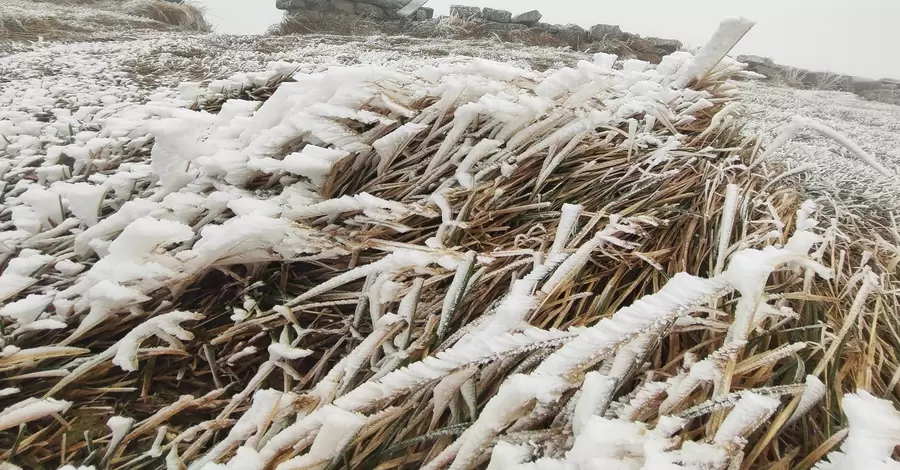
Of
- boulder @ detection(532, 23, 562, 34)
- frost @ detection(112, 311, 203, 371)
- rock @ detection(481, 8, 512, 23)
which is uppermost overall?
rock @ detection(481, 8, 512, 23)

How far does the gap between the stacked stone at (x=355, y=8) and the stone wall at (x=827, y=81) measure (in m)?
4.39

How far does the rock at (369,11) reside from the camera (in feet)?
21.7

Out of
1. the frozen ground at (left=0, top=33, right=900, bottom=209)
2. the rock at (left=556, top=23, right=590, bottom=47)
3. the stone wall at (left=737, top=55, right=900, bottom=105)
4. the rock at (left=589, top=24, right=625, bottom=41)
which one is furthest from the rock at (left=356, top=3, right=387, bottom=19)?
the stone wall at (left=737, top=55, right=900, bottom=105)

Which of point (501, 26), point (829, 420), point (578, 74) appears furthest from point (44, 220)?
point (501, 26)

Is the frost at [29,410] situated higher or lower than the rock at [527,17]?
lower

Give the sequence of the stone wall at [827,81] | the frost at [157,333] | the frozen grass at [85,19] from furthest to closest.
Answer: the stone wall at [827,81] → the frozen grass at [85,19] → the frost at [157,333]

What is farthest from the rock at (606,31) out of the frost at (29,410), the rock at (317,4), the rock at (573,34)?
the frost at (29,410)

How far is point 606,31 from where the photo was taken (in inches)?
259

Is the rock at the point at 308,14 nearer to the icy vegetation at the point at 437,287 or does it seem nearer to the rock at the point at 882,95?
the icy vegetation at the point at 437,287

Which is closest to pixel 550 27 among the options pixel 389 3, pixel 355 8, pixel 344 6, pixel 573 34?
pixel 573 34

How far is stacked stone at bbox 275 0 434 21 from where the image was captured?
6.62m

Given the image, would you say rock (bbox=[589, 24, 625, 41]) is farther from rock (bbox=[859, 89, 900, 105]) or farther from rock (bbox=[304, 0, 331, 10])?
rock (bbox=[304, 0, 331, 10])

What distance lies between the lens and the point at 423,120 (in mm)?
1008

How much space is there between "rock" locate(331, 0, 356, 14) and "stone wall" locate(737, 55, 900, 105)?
5.00 meters
